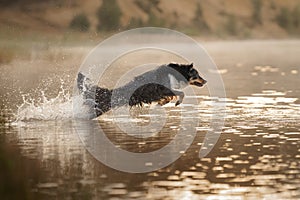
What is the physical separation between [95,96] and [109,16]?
22.2 m

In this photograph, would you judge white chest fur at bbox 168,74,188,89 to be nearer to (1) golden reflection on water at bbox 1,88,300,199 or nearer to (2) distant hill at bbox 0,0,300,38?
(1) golden reflection on water at bbox 1,88,300,199

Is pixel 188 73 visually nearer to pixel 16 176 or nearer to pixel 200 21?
pixel 16 176

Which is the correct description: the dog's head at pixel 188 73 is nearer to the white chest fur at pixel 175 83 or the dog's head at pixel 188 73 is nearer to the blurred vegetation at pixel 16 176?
the white chest fur at pixel 175 83

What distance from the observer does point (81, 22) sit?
35.9m

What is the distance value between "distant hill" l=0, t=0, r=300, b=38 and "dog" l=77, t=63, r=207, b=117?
710 inches

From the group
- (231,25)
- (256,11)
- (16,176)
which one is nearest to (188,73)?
(16,176)

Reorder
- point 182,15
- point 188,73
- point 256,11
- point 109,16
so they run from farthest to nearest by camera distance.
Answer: point 256,11
point 182,15
point 109,16
point 188,73

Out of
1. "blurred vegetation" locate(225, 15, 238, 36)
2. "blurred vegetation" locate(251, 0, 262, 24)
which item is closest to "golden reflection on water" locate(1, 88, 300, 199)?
"blurred vegetation" locate(225, 15, 238, 36)

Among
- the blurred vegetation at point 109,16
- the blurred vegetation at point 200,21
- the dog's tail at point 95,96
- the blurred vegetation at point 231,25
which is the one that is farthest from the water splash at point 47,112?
the blurred vegetation at point 231,25

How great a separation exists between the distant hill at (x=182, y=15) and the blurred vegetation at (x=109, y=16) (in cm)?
18

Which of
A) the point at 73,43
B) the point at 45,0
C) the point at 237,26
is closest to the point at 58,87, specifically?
the point at 73,43

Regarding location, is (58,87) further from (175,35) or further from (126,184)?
(175,35)

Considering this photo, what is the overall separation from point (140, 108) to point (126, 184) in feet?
18.4

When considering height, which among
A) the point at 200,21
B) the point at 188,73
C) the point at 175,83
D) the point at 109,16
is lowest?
the point at 175,83
